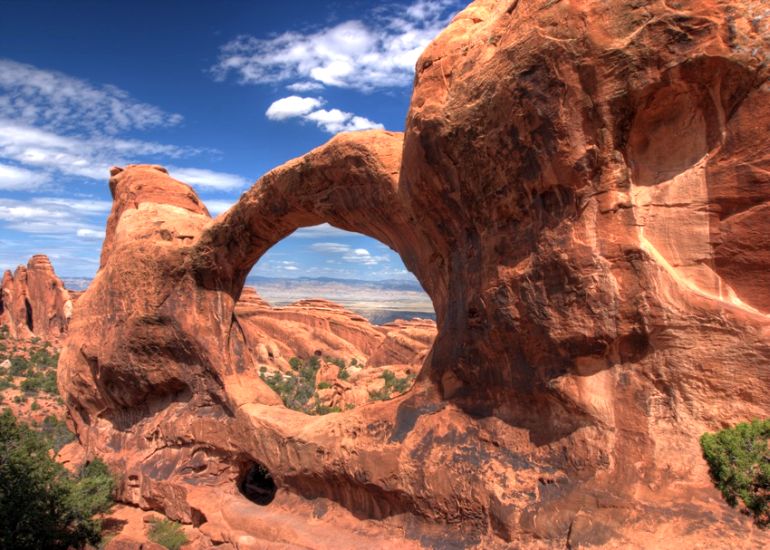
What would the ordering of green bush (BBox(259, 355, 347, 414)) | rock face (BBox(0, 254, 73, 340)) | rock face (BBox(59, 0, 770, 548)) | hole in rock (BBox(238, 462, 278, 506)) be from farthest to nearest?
rock face (BBox(0, 254, 73, 340))
green bush (BBox(259, 355, 347, 414))
hole in rock (BBox(238, 462, 278, 506))
rock face (BBox(59, 0, 770, 548))

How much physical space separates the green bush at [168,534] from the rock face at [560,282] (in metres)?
0.58

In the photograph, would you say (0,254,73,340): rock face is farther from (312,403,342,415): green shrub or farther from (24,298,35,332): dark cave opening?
(312,403,342,415): green shrub

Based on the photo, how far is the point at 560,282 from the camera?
18.7 ft

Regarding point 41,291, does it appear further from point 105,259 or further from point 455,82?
point 455,82

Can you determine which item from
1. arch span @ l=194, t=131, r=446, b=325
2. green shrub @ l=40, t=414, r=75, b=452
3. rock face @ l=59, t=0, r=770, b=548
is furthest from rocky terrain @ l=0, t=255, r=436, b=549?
rock face @ l=59, t=0, r=770, b=548

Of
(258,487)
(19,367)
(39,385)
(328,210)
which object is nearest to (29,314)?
(19,367)

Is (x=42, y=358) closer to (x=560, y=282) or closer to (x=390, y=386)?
(x=390, y=386)

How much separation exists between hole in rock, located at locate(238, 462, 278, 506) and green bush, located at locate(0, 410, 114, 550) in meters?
3.25

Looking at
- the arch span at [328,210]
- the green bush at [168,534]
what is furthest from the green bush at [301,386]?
the arch span at [328,210]

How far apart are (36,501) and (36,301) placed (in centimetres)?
4567

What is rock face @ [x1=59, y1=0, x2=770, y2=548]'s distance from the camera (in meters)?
4.78

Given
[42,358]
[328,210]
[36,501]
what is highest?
[328,210]

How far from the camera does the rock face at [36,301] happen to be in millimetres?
45000

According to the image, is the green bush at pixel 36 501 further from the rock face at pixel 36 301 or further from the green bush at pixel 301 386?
the rock face at pixel 36 301
